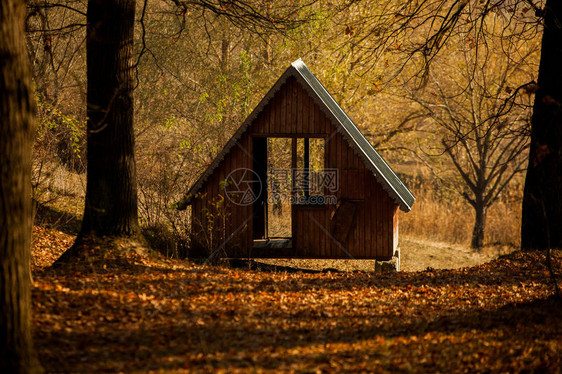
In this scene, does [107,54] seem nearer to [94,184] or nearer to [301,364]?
[94,184]

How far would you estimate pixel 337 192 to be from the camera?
1275 centimetres

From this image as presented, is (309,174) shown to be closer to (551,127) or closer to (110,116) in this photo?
(551,127)

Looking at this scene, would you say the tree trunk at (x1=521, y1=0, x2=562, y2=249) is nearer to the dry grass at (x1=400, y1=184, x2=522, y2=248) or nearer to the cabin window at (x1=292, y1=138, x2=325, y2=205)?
the cabin window at (x1=292, y1=138, x2=325, y2=205)

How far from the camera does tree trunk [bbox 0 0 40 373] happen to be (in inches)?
173

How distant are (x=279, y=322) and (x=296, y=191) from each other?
6698mm

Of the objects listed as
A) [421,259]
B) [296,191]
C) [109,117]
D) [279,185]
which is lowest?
[421,259]

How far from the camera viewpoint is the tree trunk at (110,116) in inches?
332

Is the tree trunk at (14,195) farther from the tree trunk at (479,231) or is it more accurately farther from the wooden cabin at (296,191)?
the tree trunk at (479,231)

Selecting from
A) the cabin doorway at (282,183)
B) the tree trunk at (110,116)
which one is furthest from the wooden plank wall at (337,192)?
the tree trunk at (110,116)

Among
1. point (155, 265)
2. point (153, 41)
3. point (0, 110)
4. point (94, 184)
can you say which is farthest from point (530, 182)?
point (153, 41)

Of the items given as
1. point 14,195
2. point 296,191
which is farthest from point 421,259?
point 14,195

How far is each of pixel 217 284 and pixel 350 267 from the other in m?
8.06

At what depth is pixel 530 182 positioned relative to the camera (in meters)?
9.95

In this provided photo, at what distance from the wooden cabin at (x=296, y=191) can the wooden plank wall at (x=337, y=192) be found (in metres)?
0.02
